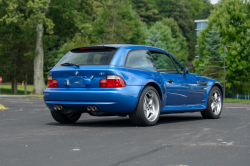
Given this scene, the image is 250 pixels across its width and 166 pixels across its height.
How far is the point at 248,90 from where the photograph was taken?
56.4 metres

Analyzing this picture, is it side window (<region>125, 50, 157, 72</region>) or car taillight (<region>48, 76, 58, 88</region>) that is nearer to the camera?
side window (<region>125, 50, 157, 72</region>)

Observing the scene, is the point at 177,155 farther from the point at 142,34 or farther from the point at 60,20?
the point at 142,34

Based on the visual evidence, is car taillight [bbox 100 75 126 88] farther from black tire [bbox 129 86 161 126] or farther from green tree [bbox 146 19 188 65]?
green tree [bbox 146 19 188 65]

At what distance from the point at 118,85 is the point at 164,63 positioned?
1.73 m

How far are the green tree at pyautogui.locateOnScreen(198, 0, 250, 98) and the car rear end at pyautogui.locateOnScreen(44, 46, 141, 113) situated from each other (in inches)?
1449

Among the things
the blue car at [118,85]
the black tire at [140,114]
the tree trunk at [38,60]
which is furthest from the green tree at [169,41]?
the black tire at [140,114]

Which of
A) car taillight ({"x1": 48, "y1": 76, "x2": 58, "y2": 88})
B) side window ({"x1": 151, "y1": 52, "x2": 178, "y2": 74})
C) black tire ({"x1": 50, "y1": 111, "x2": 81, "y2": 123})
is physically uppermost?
side window ({"x1": 151, "y1": 52, "x2": 178, "y2": 74})

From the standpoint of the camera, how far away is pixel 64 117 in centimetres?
902

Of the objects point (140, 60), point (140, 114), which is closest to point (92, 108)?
point (140, 114)

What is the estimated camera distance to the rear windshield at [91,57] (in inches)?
322

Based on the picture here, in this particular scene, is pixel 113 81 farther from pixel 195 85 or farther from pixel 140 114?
pixel 195 85

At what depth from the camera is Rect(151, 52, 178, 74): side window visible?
29.4 ft

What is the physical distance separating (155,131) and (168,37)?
68.5 metres

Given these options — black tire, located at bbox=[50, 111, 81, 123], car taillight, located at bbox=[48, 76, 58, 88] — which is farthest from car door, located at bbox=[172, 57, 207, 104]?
car taillight, located at bbox=[48, 76, 58, 88]
